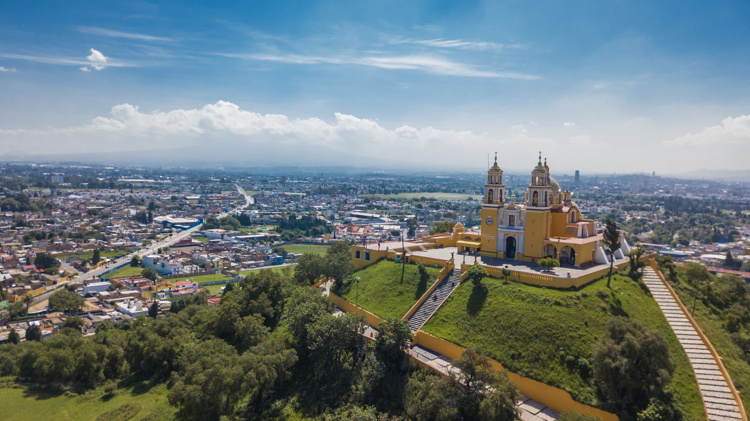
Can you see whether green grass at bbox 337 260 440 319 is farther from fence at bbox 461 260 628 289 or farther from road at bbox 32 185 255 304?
road at bbox 32 185 255 304

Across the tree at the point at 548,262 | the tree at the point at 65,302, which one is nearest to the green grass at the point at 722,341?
the tree at the point at 548,262

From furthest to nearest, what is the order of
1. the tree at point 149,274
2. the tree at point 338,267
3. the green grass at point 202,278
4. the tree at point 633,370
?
1. the green grass at point 202,278
2. the tree at point 149,274
3. the tree at point 338,267
4. the tree at point 633,370

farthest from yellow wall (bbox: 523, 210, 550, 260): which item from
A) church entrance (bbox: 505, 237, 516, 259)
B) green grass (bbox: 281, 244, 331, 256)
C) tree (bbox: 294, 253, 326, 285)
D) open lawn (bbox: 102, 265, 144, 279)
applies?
green grass (bbox: 281, 244, 331, 256)

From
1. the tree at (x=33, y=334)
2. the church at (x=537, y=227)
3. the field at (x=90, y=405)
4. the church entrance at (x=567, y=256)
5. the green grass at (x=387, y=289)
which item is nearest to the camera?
the field at (x=90, y=405)

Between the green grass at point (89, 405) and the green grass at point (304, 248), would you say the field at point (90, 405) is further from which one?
the green grass at point (304, 248)

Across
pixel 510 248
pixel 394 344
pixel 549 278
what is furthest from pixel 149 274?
pixel 549 278

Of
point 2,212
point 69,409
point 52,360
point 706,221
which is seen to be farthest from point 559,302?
point 2,212
